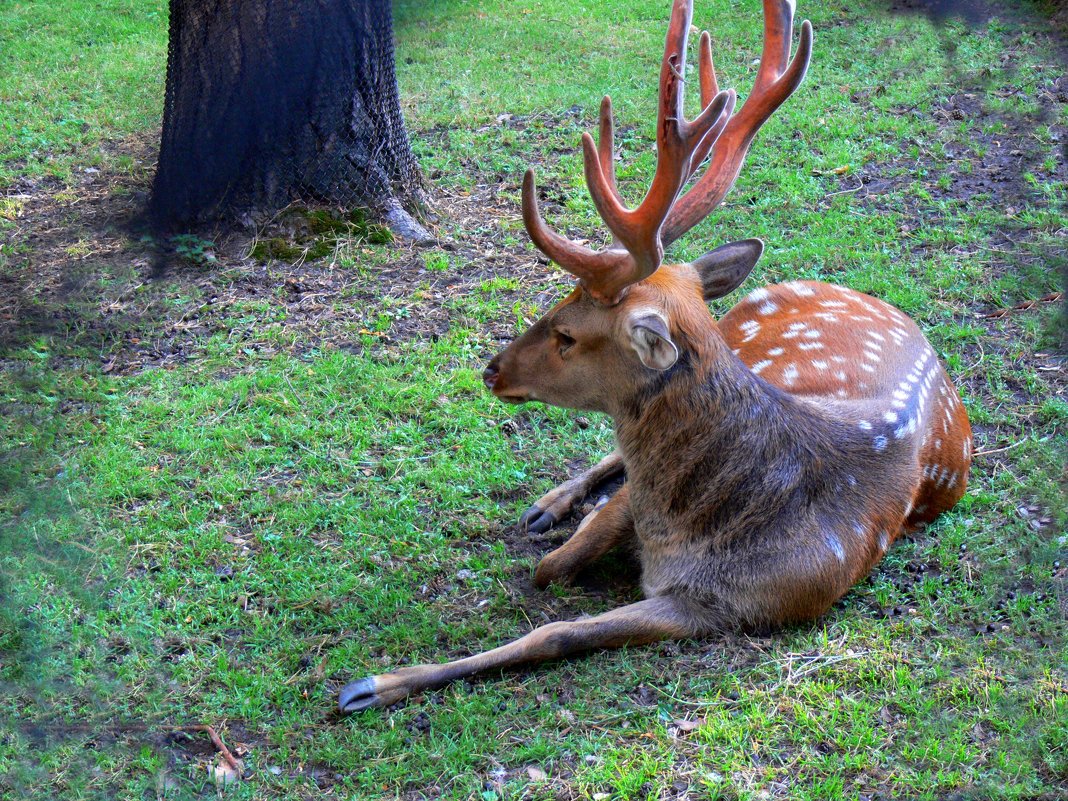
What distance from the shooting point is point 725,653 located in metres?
3.40

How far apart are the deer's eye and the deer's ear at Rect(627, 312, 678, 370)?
319 millimetres

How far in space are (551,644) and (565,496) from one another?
105cm

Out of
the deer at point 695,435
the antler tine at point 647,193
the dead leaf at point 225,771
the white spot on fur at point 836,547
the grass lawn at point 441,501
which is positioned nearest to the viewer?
the grass lawn at point 441,501

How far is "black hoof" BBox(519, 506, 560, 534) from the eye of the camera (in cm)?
425

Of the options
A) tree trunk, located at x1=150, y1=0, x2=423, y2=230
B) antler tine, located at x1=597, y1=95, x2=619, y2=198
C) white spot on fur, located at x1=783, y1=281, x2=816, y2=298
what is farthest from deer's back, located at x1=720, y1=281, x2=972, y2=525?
tree trunk, located at x1=150, y1=0, x2=423, y2=230

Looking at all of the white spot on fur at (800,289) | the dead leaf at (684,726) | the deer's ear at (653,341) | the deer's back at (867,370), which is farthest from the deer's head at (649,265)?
the dead leaf at (684,726)

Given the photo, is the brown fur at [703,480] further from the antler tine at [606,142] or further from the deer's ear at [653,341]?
the antler tine at [606,142]

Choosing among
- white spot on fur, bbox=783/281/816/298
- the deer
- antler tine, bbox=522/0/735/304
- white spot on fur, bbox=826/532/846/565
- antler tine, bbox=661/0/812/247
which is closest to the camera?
antler tine, bbox=522/0/735/304

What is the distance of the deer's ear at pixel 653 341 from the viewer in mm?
3365

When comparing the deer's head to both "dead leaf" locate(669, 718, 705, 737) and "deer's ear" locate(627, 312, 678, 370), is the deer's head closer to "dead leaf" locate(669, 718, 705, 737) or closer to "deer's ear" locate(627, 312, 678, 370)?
"deer's ear" locate(627, 312, 678, 370)

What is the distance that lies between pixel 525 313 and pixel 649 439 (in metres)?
2.18

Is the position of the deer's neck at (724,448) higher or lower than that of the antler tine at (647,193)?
lower

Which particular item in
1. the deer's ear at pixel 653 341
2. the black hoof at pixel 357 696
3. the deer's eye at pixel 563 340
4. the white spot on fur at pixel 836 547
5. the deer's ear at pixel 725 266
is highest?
the deer's ear at pixel 725 266

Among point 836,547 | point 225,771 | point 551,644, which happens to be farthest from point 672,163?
point 225,771
